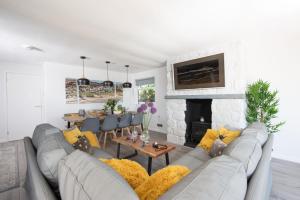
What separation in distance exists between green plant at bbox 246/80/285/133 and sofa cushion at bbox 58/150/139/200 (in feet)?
9.98

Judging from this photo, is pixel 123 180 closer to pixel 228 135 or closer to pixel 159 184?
pixel 159 184

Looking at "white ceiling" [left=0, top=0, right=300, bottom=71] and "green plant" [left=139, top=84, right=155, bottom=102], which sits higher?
"white ceiling" [left=0, top=0, right=300, bottom=71]

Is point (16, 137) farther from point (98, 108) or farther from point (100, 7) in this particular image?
point (100, 7)

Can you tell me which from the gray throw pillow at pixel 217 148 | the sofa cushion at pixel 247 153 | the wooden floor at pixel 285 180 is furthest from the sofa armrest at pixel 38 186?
the wooden floor at pixel 285 180

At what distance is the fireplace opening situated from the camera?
3.71 meters

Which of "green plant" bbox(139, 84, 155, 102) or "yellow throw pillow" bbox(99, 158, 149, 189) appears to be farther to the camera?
"green plant" bbox(139, 84, 155, 102)

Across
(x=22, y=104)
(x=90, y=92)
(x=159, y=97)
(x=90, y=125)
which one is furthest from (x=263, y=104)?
(x=22, y=104)

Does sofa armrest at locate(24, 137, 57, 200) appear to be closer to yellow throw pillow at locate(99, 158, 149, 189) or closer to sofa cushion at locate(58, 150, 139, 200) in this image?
sofa cushion at locate(58, 150, 139, 200)

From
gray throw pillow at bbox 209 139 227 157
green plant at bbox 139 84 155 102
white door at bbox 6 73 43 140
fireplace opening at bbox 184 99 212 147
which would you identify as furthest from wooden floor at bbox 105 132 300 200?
white door at bbox 6 73 43 140

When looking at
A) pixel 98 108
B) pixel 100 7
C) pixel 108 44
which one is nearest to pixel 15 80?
pixel 98 108

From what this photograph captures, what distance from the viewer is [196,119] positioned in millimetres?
4020

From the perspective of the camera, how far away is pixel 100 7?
1.82 meters

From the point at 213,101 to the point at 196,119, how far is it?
850 millimetres

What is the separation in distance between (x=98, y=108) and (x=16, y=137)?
8.20 feet
